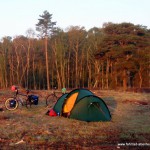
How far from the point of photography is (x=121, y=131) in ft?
30.4

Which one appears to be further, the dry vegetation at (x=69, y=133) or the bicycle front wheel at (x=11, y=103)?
the bicycle front wheel at (x=11, y=103)

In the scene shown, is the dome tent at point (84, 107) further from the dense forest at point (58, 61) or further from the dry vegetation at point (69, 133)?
the dense forest at point (58, 61)

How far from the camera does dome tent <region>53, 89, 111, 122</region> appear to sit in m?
11.4

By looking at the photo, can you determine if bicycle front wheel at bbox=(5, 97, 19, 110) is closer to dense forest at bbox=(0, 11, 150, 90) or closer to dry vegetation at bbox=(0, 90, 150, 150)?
dry vegetation at bbox=(0, 90, 150, 150)

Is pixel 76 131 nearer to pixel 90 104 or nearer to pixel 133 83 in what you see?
pixel 90 104

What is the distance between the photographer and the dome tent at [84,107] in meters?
11.4

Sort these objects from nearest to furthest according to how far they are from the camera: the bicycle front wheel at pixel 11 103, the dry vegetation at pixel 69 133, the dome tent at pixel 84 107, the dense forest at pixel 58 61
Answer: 1. the dry vegetation at pixel 69 133
2. the dome tent at pixel 84 107
3. the bicycle front wheel at pixel 11 103
4. the dense forest at pixel 58 61

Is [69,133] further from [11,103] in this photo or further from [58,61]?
[58,61]

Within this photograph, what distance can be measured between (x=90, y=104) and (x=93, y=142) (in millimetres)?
3702

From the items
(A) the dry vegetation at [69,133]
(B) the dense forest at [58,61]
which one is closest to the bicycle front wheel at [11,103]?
(A) the dry vegetation at [69,133]

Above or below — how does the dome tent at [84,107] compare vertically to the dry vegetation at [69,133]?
above

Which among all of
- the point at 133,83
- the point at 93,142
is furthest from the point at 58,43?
the point at 93,142

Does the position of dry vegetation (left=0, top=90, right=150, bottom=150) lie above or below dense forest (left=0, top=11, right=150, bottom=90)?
below

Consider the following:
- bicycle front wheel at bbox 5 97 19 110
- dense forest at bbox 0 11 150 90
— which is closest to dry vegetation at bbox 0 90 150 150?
bicycle front wheel at bbox 5 97 19 110
